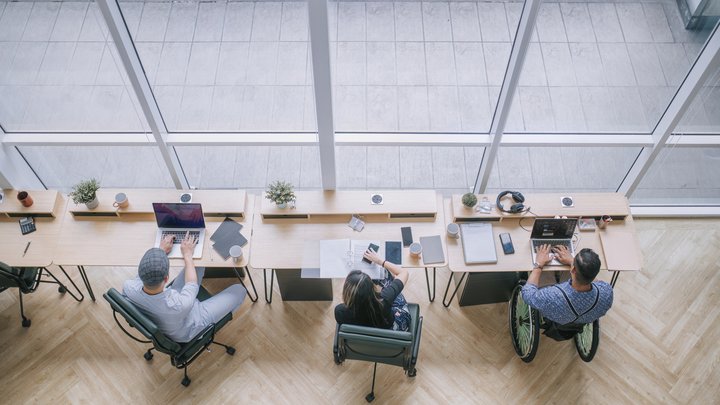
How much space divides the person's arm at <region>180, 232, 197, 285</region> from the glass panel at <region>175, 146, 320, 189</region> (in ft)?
3.14

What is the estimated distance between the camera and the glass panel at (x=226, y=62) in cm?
379

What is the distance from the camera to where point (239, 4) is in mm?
3771

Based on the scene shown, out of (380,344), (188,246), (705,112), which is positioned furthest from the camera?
(705,112)

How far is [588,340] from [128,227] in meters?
3.53

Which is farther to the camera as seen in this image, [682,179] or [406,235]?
[682,179]

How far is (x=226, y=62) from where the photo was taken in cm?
409

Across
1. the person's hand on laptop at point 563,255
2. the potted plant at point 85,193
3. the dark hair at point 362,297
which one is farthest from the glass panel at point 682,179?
the potted plant at point 85,193

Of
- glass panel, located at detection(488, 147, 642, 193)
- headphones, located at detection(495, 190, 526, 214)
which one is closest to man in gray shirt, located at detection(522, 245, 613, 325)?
headphones, located at detection(495, 190, 526, 214)

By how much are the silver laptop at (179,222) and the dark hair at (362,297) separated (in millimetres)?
1266

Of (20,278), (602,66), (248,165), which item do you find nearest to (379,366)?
(248,165)

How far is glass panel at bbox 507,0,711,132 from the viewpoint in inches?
149

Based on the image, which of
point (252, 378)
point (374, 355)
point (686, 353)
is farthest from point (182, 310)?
point (686, 353)

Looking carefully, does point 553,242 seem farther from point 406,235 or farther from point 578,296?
point 406,235

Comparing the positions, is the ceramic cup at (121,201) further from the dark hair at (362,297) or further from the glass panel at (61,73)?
the dark hair at (362,297)
